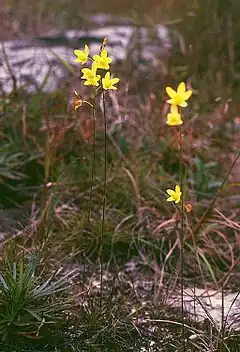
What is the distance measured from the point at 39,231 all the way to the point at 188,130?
3.13ft

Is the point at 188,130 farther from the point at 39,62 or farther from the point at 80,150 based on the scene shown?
the point at 39,62

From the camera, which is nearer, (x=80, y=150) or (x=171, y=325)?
(x=171, y=325)

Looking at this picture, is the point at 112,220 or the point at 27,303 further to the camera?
the point at 112,220

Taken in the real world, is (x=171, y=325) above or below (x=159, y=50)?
below

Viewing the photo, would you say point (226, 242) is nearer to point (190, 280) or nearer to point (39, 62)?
point (190, 280)

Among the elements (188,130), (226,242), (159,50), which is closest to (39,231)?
(226,242)

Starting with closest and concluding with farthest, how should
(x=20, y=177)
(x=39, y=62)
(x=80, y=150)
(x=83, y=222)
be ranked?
1. (x=83, y=222)
2. (x=20, y=177)
3. (x=80, y=150)
4. (x=39, y=62)

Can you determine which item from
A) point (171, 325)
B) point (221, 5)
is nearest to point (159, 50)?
point (221, 5)

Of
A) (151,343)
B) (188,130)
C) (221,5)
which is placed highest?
(221,5)

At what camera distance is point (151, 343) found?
168cm

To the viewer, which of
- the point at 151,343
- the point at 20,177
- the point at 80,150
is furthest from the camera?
the point at 80,150

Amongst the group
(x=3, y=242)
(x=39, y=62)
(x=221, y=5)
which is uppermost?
(x=221, y=5)

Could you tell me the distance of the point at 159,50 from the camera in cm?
388

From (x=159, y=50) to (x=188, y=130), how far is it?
1.31m
